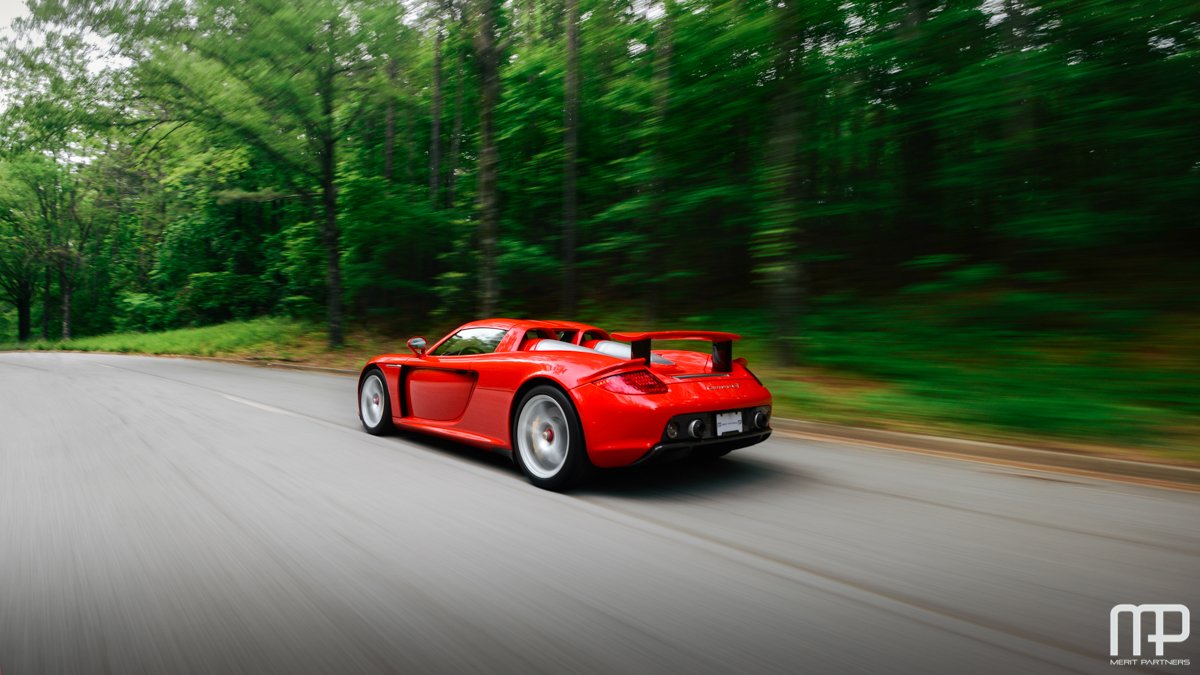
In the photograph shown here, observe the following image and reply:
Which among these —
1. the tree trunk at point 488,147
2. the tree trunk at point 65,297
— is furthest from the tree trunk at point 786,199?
the tree trunk at point 65,297

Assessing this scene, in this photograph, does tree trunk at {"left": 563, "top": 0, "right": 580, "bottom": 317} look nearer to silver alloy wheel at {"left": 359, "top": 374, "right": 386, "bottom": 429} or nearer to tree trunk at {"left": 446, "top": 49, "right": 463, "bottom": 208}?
tree trunk at {"left": 446, "top": 49, "right": 463, "bottom": 208}

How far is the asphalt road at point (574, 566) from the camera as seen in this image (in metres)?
2.33

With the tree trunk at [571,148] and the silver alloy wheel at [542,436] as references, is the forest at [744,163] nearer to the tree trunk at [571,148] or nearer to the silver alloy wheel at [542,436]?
the tree trunk at [571,148]

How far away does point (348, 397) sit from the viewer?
9.64 meters

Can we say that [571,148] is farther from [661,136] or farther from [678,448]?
[678,448]

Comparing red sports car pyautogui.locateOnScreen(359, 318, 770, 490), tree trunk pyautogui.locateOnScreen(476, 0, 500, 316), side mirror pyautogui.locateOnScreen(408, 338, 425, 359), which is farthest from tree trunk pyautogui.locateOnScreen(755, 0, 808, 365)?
tree trunk pyautogui.locateOnScreen(476, 0, 500, 316)

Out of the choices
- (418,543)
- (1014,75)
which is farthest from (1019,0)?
(418,543)

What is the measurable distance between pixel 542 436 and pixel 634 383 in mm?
857

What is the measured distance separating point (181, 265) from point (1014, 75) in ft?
115

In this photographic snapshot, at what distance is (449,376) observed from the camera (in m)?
5.59

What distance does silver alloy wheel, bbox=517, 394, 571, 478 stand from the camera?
4.54m

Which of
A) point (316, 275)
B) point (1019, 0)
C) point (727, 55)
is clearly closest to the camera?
point (1019, 0)

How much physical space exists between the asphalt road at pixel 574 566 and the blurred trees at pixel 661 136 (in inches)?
213

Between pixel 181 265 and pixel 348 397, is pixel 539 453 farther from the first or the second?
pixel 181 265
